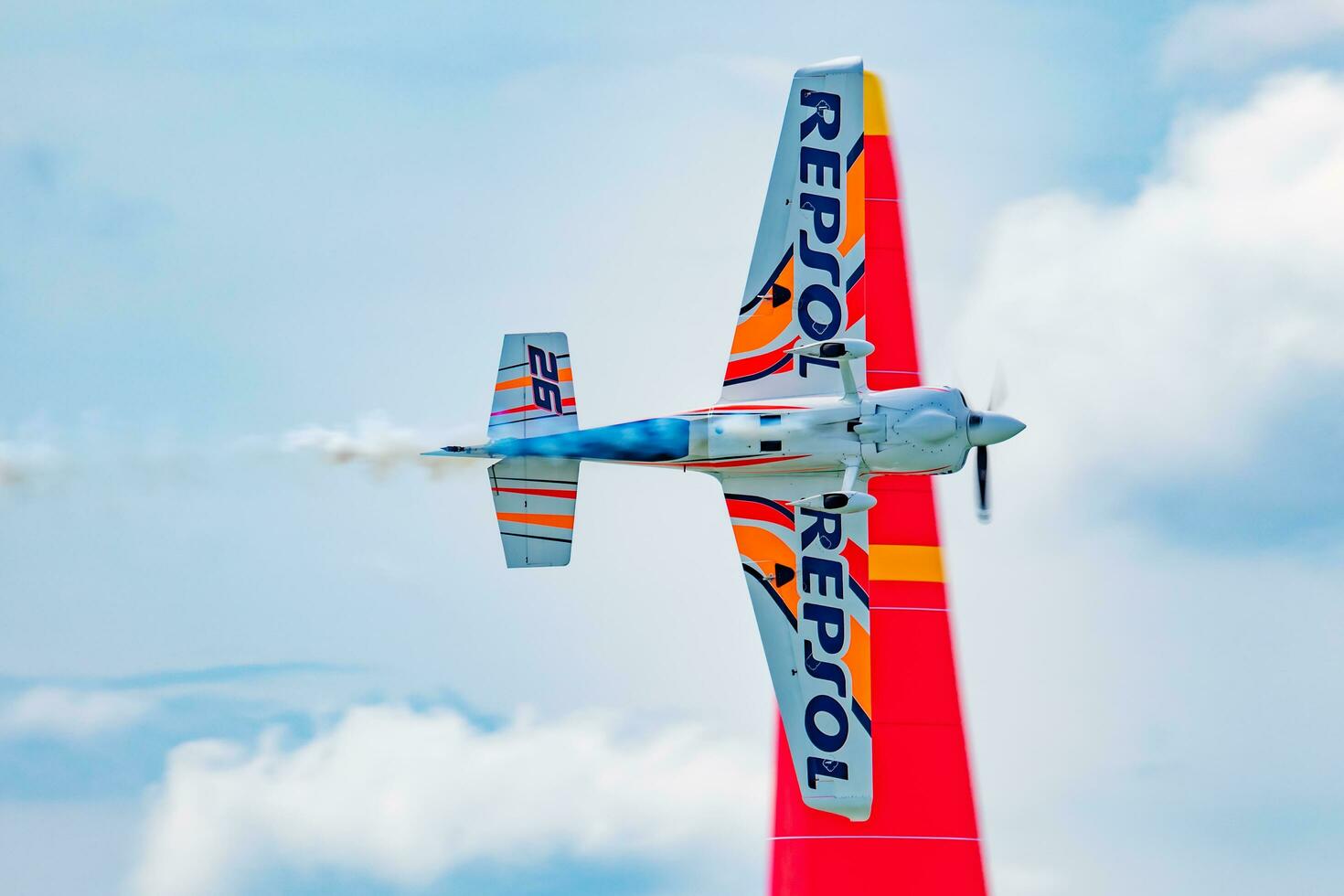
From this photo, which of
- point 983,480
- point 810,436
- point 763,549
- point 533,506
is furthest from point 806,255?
point 533,506

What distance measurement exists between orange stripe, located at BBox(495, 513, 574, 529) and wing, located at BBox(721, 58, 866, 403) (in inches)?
131

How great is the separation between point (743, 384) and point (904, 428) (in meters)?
2.70

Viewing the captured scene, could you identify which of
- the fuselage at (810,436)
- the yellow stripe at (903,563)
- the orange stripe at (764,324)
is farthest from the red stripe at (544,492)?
the yellow stripe at (903,563)

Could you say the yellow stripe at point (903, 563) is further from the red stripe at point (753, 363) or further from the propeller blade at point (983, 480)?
the red stripe at point (753, 363)

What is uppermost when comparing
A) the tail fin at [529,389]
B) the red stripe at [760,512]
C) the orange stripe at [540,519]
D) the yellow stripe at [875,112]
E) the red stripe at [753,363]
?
the yellow stripe at [875,112]

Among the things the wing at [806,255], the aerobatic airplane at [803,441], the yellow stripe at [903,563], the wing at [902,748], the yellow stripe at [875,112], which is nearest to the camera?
the aerobatic airplane at [803,441]

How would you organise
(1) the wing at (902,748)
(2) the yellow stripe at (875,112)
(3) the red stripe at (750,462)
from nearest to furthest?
(3) the red stripe at (750,462), (1) the wing at (902,748), (2) the yellow stripe at (875,112)

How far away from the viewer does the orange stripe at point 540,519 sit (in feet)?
72.1

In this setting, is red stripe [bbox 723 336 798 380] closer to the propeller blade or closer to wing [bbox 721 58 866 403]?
Result: wing [bbox 721 58 866 403]

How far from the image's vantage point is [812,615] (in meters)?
22.8

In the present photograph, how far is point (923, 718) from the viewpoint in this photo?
85.4 ft

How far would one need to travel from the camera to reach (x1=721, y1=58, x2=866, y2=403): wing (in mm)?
22938

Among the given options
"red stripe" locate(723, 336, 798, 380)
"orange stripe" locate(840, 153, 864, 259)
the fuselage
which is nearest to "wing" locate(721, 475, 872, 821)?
the fuselage

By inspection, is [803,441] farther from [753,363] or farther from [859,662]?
[859,662]
